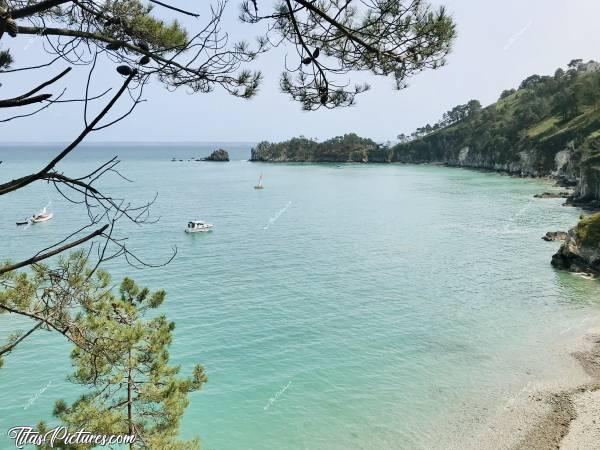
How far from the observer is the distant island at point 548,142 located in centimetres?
3912

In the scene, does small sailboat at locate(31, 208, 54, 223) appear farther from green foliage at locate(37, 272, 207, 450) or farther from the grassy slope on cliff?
the grassy slope on cliff

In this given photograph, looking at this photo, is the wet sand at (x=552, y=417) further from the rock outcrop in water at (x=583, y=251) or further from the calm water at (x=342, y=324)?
the rock outcrop in water at (x=583, y=251)

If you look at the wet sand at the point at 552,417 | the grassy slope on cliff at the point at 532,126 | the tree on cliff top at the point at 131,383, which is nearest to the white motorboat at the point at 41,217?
the tree on cliff top at the point at 131,383

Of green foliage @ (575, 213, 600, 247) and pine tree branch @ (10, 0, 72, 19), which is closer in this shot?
pine tree branch @ (10, 0, 72, 19)

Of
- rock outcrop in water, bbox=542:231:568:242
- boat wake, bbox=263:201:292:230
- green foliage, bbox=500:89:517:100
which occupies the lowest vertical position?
boat wake, bbox=263:201:292:230

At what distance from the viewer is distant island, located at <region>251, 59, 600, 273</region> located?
3912cm

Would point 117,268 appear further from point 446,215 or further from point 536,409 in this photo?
point 446,215

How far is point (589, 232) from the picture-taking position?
36812mm

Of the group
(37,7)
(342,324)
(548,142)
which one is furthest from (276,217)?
(548,142)

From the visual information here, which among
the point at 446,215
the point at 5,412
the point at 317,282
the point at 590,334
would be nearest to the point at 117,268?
the point at 317,282

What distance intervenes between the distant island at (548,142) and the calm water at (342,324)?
10986 millimetres

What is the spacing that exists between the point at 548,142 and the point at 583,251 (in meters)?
87.4

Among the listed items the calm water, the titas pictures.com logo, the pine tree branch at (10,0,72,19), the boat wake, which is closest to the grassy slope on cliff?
the boat wake

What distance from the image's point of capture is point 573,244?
37562 mm
